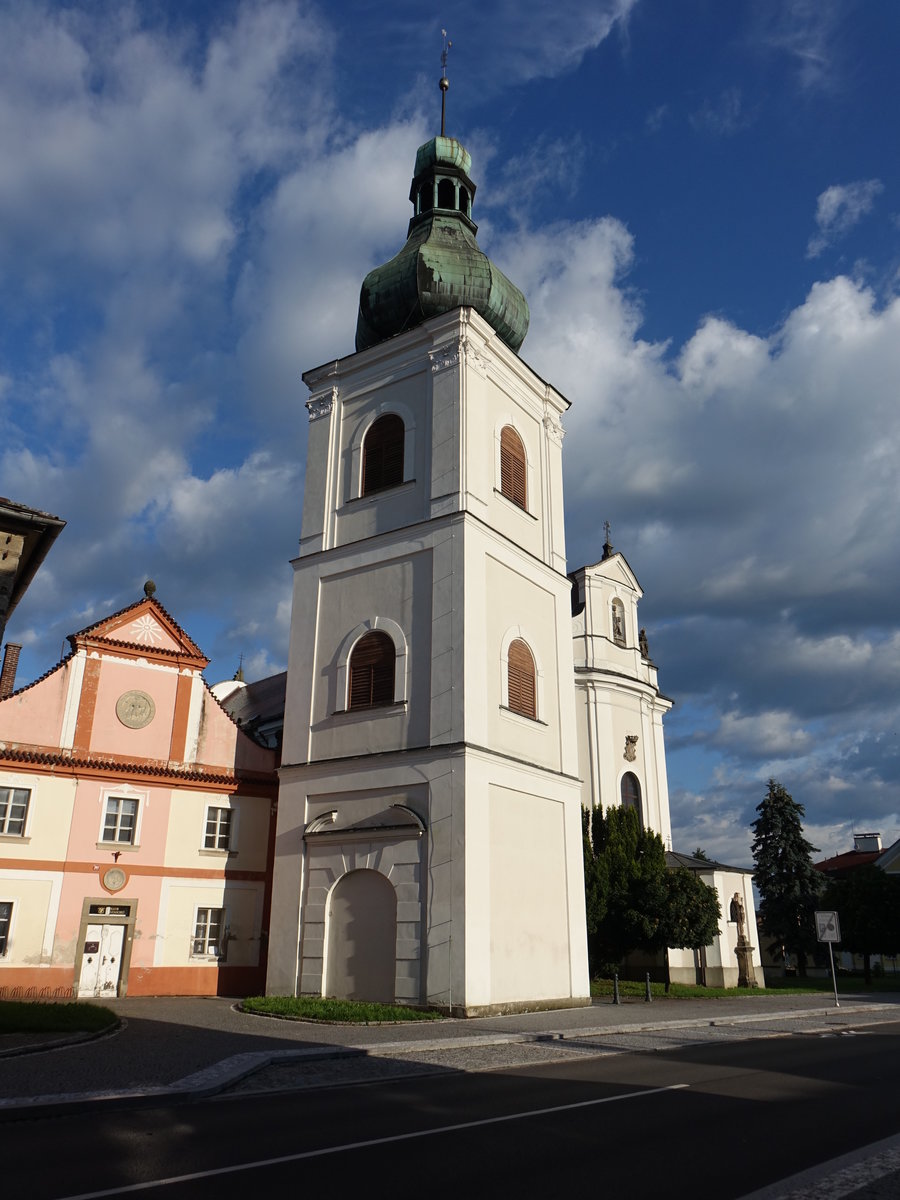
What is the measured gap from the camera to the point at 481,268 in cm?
2627

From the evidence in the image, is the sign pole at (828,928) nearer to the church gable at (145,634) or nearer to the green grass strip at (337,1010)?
the green grass strip at (337,1010)

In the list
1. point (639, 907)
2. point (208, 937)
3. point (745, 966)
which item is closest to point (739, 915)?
point (745, 966)

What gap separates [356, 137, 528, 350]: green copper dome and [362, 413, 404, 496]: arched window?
8.71ft

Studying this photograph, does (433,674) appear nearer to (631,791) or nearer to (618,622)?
(631,791)

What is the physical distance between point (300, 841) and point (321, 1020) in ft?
19.4

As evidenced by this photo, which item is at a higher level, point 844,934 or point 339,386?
point 339,386

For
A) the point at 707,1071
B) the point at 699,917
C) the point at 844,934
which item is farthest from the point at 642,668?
the point at 707,1071

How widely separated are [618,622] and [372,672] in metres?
17.5

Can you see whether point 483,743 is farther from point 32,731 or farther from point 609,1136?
point 609,1136

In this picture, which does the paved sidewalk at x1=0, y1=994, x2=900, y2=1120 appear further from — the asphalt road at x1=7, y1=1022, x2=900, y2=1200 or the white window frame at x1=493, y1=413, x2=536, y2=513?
the white window frame at x1=493, y1=413, x2=536, y2=513

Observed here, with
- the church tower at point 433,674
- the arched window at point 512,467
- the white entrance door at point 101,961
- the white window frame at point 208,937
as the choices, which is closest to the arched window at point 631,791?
the church tower at point 433,674

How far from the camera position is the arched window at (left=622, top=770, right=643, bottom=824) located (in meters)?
35.5

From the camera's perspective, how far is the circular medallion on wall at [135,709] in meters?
24.4

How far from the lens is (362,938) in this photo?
20.5m
